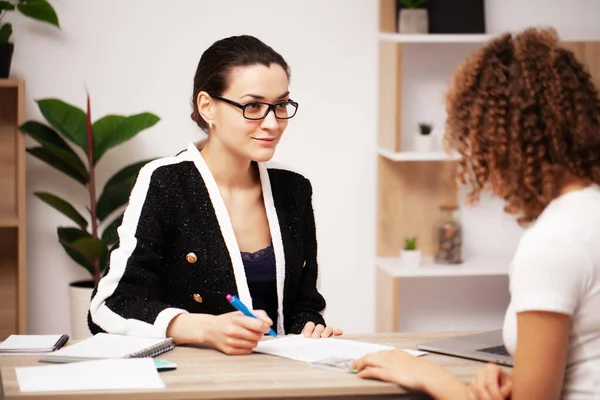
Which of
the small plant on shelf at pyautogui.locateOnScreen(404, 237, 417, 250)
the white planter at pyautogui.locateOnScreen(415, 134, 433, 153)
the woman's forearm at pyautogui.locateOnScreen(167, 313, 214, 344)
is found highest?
the white planter at pyautogui.locateOnScreen(415, 134, 433, 153)

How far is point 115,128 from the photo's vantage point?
3.70 meters

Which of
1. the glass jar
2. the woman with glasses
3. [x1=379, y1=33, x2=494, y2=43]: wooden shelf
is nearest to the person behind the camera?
the woman with glasses

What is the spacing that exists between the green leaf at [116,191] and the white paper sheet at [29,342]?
171 cm

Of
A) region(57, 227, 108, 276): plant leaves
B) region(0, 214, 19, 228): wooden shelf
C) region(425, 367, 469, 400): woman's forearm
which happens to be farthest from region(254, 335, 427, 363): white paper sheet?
region(0, 214, 19, 228): wooden shelf

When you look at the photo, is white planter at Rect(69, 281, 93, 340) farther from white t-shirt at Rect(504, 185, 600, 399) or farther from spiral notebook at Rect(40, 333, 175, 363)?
white t-shirt at Rect(504, 185, 600, 399)

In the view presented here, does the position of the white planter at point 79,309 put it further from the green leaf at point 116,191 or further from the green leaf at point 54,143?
the green leaf at point 54,143

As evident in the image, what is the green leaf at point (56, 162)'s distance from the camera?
12.2 feet

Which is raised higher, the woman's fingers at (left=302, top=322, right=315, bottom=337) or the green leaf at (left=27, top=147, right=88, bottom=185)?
the green leaf at (left=27, top=147, right=88, bottom=185)

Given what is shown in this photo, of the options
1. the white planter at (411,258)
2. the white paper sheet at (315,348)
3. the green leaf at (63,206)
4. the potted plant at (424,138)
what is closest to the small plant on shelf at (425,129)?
the potted plant at (424,138)

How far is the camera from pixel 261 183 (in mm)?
2562

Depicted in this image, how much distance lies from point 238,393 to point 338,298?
2598mm

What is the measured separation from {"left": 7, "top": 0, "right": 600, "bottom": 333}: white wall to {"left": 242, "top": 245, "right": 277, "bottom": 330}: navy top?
1.68 meters

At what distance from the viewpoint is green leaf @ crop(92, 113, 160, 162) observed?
12.1 ft

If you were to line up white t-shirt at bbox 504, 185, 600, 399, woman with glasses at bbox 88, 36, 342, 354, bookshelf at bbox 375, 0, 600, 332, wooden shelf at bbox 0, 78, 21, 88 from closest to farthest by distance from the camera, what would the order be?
white t-shirt at bbox 504, 185, 600, 399
woman with glasses at bbox 88, 36, 342, 354
wooden shelf at bbox 0, 78, 21, 88
bookshelf at bbox 375, 0, 600, 332
